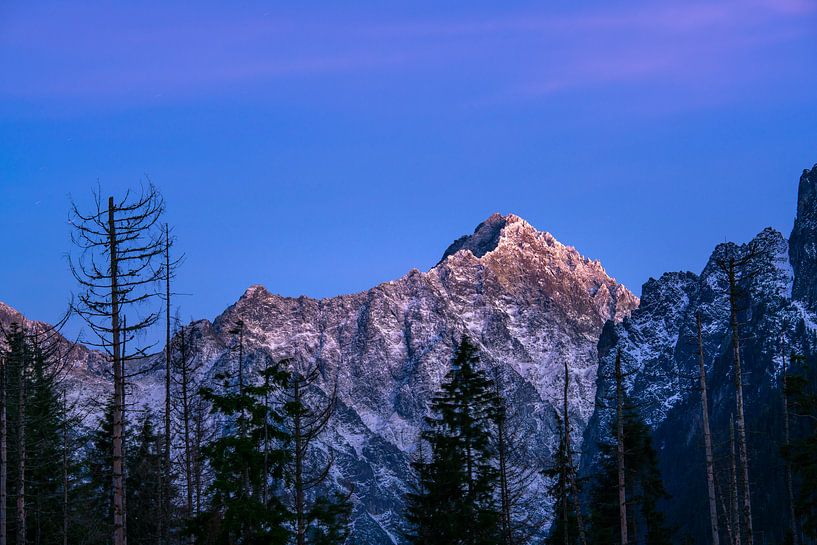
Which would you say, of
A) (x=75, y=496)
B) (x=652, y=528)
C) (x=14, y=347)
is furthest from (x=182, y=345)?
(x=652, y=528)

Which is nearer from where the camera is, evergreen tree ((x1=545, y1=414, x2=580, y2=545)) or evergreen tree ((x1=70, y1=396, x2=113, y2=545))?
evergreen tree ((x1=545, y1=414, x2=580, y2=545))

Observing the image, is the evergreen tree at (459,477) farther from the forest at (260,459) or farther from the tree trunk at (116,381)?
the tree trunk at (116,381)

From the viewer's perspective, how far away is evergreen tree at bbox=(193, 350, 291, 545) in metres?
31.8

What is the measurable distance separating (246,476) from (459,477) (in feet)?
43.4

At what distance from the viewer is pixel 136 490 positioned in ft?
187

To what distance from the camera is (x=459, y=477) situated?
4441 cm

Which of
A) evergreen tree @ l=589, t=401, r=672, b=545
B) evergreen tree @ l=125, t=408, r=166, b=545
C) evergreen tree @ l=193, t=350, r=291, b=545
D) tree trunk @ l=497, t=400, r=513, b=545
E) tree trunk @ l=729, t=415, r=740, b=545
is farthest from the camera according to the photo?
evergreen tree @ l=589, t=401, r=672, b=545

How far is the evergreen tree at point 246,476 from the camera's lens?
104 feet

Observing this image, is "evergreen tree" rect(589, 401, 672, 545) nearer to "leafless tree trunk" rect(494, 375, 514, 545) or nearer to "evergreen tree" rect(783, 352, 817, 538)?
"evergreen tree" rect(783, 352, 817, 538)

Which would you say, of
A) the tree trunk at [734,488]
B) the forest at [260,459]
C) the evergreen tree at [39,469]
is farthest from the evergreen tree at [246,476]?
the tree trunk at [734,488]

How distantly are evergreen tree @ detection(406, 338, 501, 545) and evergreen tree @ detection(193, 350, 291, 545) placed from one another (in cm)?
1070

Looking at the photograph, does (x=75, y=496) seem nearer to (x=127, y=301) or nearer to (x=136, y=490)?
(x=136, y=490)

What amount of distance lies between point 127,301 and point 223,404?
22.3 ft

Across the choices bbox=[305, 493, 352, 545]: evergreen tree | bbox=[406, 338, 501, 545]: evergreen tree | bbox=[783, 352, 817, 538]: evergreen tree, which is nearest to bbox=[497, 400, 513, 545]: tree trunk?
bbox=[406, 338, 501, 545]: evergreen tree
